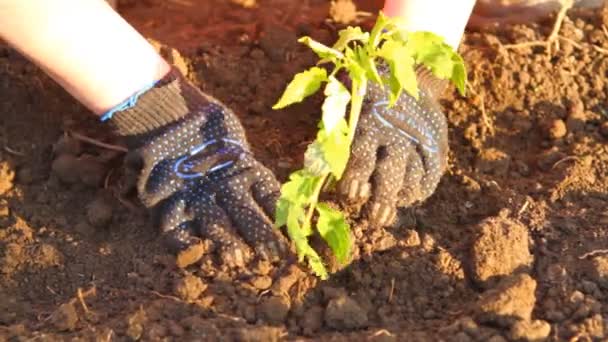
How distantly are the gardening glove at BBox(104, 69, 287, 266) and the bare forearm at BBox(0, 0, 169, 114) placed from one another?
1.7 inches

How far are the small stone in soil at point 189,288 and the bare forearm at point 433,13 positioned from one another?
0.75 meters

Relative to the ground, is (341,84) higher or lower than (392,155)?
higher

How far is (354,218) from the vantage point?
1.80m

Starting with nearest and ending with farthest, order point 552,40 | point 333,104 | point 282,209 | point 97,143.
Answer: point 333,104, point 282,209, point 97,143, point 552,40

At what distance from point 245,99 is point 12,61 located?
0.59 metres

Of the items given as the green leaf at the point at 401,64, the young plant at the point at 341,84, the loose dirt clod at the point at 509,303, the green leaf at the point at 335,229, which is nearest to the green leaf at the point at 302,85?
the young plant at the point at 341,84

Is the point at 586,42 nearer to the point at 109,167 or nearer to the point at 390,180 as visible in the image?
the point at 390,180

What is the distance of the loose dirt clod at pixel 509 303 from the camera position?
152cm

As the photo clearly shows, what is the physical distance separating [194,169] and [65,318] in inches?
16.3

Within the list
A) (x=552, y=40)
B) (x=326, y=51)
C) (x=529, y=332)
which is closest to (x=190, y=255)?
(x=326, y=51)

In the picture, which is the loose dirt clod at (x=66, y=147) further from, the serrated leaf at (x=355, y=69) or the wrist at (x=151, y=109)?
the serrated leaf at (x=355, y=69)

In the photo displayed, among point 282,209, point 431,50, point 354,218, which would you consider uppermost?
point 431,50

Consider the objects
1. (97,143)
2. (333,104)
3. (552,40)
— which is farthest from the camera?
(552,40)

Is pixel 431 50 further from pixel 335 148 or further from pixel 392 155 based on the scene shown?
pixel 392 155
